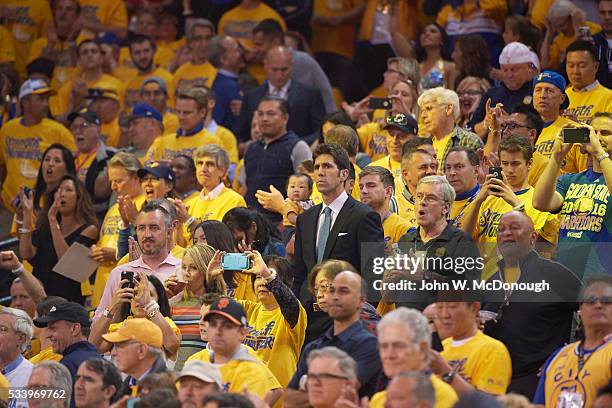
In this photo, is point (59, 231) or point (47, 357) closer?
point (47, 357)

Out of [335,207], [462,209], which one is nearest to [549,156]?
[462,209]

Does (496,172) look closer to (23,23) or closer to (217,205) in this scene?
(217,205)

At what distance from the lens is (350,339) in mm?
8938

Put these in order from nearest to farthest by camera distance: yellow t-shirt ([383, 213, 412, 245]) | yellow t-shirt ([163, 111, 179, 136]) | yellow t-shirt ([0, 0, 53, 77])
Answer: yellow t-shirt ([383, 213, 412, 245]), yellow t-shirt ([163, 111, 179, 136]), yellow t-shirt ([0, 0, 53, 77])

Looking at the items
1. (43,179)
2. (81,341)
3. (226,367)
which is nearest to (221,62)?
(43,179)

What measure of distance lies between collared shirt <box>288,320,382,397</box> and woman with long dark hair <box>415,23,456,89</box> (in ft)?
18.2

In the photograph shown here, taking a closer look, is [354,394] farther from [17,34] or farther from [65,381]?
[17,34]

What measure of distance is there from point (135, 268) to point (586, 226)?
327 cm

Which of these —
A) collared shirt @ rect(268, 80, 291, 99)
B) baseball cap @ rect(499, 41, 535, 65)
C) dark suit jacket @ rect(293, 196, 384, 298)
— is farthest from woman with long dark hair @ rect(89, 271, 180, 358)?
collared shirt @ rect(268, 80, 291, 99)

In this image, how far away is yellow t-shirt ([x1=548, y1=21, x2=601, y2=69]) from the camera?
14.4m

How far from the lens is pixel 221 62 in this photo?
1591 cm

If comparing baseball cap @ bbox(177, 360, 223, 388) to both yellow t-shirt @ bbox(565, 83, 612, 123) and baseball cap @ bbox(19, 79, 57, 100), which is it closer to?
yellow t-shirt @ bbox(565, 83, 612, 123)

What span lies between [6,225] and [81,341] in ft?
18.0

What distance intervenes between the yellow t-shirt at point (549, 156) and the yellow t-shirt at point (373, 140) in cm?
171
